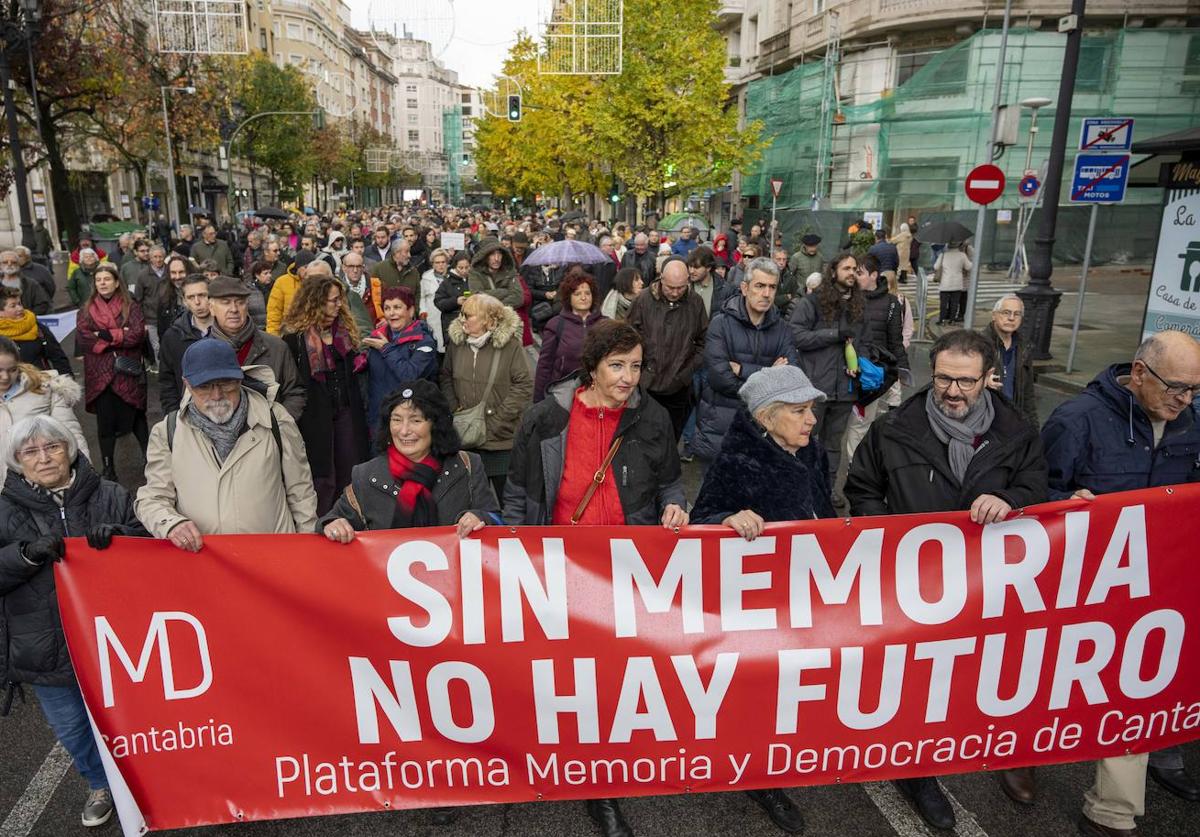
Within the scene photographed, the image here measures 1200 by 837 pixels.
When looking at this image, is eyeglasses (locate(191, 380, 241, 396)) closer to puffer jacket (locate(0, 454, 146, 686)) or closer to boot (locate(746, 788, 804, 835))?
puffer jacket (locate(0, 454, 146, 686))

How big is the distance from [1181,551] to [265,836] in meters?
3.72

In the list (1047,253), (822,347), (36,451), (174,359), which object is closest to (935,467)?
(822,347)

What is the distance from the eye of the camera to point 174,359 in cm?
568

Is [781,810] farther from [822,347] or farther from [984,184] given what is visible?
[984,184]

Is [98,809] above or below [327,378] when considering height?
below

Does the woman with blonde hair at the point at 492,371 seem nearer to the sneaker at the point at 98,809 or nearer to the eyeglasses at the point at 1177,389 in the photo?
the sneaker at the point at 98,809

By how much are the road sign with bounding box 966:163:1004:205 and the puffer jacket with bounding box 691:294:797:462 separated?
6491 mm

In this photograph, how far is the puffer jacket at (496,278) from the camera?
30.4 feet

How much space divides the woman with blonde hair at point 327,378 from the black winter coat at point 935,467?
337cm

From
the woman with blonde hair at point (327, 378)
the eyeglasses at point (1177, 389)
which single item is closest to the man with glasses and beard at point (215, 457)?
the woman with blonde hair at point (327, 378)

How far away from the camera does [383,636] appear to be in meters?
3.29

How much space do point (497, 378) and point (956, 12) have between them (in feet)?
102

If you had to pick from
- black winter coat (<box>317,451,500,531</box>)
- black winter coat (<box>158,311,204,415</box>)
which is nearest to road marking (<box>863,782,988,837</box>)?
black winter coat (<box>317,451,500,531</box>)

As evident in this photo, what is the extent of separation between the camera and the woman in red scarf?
282 inches
